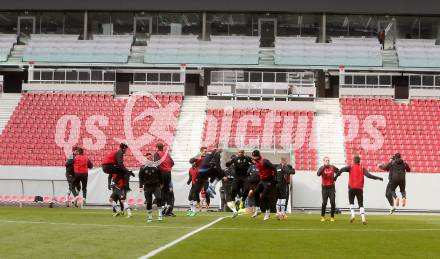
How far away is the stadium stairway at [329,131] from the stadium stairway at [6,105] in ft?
63.1

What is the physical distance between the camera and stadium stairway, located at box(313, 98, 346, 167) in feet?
151

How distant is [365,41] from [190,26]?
1276 centimetres

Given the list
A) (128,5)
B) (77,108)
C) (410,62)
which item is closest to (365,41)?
(410,62)

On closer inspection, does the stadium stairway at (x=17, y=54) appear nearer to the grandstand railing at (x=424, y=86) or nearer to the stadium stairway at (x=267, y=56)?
the stadium stairway at (x=267, y=56)

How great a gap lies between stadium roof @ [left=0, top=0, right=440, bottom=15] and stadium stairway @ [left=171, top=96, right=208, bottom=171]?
6.81 meters

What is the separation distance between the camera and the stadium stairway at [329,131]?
46031 mm

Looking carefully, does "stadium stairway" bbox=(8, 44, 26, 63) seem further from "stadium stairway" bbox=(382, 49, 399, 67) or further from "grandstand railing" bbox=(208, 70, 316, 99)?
"stadium stairway" bbox=(382, 49, 399, 67)

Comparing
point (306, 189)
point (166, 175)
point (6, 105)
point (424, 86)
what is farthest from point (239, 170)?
point (424, 86)

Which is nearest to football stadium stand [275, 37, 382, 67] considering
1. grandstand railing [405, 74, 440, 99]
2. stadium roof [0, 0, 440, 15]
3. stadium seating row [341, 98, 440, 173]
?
stadium roof [0, 0, 440, 15]

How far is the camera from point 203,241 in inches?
595

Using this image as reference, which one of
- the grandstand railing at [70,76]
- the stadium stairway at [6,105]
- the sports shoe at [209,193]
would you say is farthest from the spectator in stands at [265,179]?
the grandstand railing at [70,76]

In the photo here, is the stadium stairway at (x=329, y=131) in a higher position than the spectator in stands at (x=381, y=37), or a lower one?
lower

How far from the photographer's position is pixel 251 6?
182ft

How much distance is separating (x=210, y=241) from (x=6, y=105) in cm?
4004
